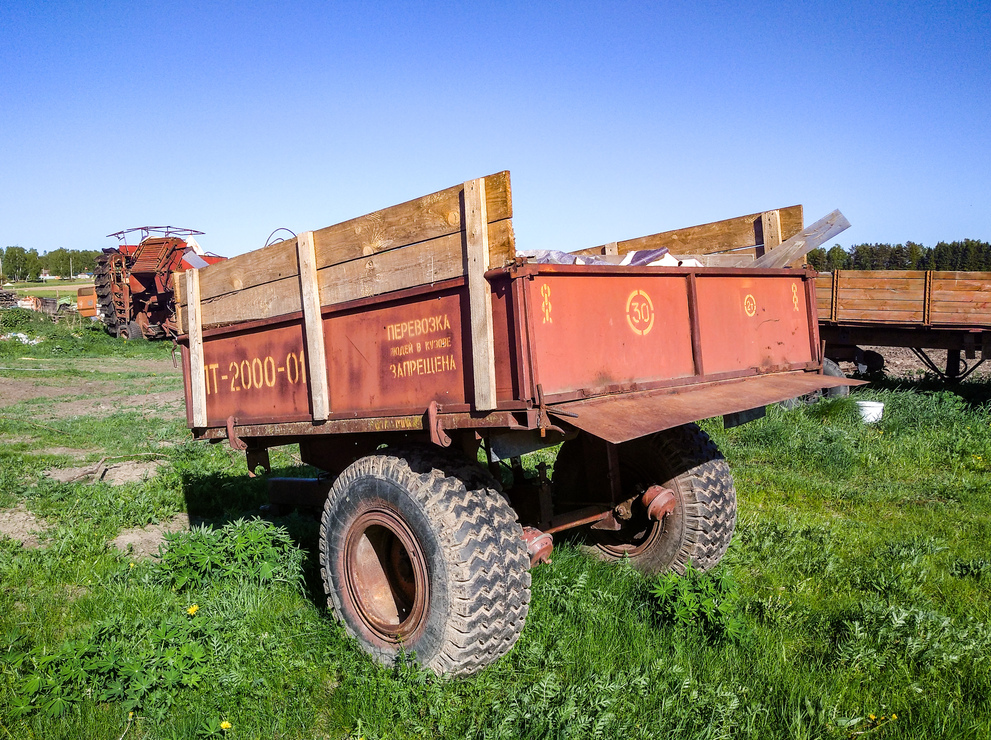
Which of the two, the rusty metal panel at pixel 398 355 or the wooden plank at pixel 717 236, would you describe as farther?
the wooden plank at pixel 717 236

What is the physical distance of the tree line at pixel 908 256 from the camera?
22781 mm

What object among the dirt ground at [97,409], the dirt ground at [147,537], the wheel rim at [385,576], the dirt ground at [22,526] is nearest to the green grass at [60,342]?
the dirt ground at [97,409]

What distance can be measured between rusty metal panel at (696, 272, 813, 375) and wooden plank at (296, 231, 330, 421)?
1.99 metres

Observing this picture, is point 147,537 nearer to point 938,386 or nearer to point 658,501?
point 658,501

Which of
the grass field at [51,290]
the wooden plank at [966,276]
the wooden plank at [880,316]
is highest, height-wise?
the grass field at [51,290]

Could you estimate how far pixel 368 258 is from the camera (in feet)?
11.7

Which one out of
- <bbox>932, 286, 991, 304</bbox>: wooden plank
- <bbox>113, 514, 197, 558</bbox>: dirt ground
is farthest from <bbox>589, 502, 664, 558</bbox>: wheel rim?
<bbox>932, 286, 991, 304</bbox>: wooden plank

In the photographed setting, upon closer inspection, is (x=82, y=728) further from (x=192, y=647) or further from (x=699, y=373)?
(x=699, y=373)

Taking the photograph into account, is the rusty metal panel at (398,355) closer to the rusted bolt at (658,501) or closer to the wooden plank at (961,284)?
the rusted bolt at (658,501)

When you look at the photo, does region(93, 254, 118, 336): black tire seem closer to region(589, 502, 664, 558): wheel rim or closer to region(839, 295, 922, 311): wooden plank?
region(839, 295, 922, 311): wooden plank

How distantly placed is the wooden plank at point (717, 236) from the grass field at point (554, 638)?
2.04 metres

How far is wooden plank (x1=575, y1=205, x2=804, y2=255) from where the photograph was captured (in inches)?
187

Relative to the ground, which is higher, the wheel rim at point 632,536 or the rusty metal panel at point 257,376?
the rusty metal panel at point 257,376

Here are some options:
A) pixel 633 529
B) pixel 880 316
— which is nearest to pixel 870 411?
pixel 880 316
